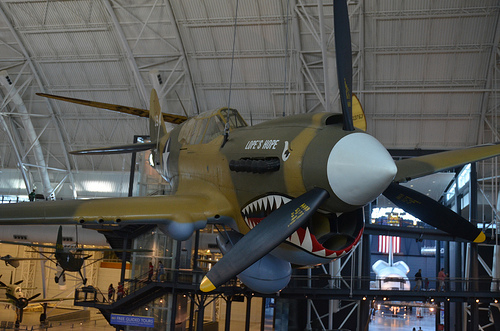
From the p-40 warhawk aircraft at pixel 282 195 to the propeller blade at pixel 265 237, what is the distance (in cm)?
1

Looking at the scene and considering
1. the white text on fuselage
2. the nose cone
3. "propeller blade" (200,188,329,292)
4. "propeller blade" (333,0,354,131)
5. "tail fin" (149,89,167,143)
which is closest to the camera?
the nose cone

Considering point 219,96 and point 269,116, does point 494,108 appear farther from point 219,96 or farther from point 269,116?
point 219,96

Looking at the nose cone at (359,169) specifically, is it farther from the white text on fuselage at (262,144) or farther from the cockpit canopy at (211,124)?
the cockpit canopy at (211,124)

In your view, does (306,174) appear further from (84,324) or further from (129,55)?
(84,324)

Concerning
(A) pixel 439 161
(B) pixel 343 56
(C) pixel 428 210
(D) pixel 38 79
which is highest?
(D) pixel 38 79

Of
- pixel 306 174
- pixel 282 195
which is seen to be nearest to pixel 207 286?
pixel 282 195

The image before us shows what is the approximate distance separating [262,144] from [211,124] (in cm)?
207

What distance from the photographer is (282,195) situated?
19.4 ft

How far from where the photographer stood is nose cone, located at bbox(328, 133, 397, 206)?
206 inches

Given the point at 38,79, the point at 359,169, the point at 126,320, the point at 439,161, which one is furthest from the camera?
the point at 38,79

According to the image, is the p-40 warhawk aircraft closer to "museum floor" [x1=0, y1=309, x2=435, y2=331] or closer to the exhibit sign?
the exhibit sign

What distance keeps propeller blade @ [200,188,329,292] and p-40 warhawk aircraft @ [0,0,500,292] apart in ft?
0.04

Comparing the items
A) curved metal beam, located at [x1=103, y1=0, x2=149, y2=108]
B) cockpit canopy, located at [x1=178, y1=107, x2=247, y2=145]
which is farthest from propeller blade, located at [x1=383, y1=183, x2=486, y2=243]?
curved metal beam, located at [x1=103, y1=0, x2=149, y2=108]

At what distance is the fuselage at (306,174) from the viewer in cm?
534
